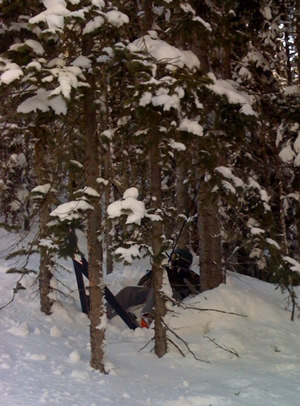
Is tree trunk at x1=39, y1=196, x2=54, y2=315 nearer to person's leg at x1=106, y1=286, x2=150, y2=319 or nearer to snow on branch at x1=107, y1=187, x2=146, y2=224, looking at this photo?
person's leg at x1=106, y1=286, x2=150, y2=319

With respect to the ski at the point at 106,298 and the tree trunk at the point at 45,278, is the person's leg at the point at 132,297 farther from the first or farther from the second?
the tree trunk at the point at 45,278

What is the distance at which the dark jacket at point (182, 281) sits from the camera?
878cm

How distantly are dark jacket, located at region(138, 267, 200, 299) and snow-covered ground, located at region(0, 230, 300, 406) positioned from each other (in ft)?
3.04

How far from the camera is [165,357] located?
6383mm

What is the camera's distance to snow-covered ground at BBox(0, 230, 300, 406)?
16.0 feet

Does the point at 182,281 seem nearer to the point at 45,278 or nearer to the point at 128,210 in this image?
the point at 45,278

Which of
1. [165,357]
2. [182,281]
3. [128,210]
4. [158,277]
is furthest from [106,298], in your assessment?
[128,210]

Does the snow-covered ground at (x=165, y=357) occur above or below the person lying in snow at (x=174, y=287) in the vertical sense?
below

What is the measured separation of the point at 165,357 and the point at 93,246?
1953 millimetres

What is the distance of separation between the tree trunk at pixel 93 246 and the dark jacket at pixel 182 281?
3.12m

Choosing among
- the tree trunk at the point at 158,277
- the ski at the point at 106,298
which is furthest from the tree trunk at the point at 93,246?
the ski at the point at 106,298

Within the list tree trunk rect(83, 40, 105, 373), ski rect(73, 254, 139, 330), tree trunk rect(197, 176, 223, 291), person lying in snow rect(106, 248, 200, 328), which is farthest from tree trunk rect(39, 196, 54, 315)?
tree trunk rect(197, 176, 223, 291)

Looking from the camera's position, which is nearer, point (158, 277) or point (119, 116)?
point (158, 277)

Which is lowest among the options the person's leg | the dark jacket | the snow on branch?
the person's leg
